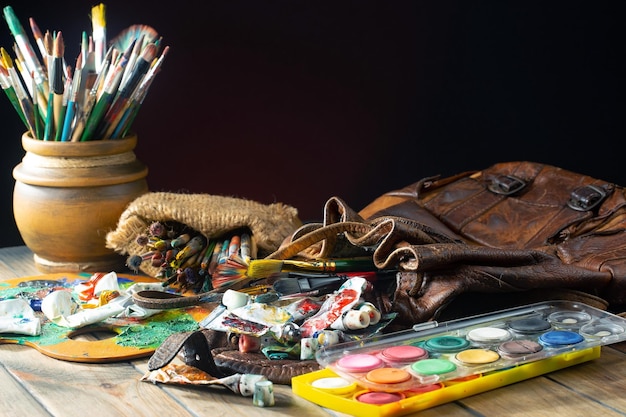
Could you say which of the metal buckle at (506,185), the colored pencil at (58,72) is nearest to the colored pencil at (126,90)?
the colored pencil at (58,72)

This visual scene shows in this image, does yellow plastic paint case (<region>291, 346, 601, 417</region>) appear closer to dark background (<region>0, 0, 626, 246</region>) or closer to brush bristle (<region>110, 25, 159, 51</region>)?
brush bristle (<region>110, 25, 159, 51</region>)

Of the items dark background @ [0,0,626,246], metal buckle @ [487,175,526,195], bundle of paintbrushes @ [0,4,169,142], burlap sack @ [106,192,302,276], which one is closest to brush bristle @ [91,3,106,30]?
bundle of paintbrushes @ [0,4,169,142]

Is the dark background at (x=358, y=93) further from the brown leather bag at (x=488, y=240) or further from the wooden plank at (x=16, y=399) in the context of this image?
the wooden plank at (x=16, y=399)

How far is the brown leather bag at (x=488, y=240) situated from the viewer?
5.52 ft

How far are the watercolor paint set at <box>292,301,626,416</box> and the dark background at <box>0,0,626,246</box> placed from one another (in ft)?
4.34

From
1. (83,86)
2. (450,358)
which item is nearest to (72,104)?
(83,86)

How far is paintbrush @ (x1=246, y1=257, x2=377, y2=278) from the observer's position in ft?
5.94

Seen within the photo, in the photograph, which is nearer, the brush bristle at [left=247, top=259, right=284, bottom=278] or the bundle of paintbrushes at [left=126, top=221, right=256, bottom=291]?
the brush bristle at [left=247, top=259, right=284, bottom=278]

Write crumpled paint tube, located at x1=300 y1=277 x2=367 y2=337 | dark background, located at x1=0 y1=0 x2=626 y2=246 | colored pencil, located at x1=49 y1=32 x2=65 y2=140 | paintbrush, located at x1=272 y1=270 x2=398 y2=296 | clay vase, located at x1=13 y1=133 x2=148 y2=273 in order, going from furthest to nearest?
dark background, located at x1=0 y1=0 x2=626 y2=246 < clay vase, located at x1=13 y1=133 x2=148 y2=273 < colored pencil, located at x1=49 y1=32 x2=65 y2=140 < paintbrush, located at x1=272 y1=270 x2=398 y2=296 < crumpled paint tube, located at x1=300 y1=277 x2=367 y2=337

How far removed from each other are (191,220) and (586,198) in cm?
83

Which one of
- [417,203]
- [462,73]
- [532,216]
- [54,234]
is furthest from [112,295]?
[462,73]

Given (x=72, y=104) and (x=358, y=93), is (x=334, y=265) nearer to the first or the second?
(x=72, y=104)

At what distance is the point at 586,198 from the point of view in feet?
6.75

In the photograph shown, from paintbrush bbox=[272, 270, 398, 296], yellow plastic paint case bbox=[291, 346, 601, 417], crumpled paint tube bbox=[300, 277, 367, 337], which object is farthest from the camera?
paintbrush bbox=[272, 270, 398, 296]
